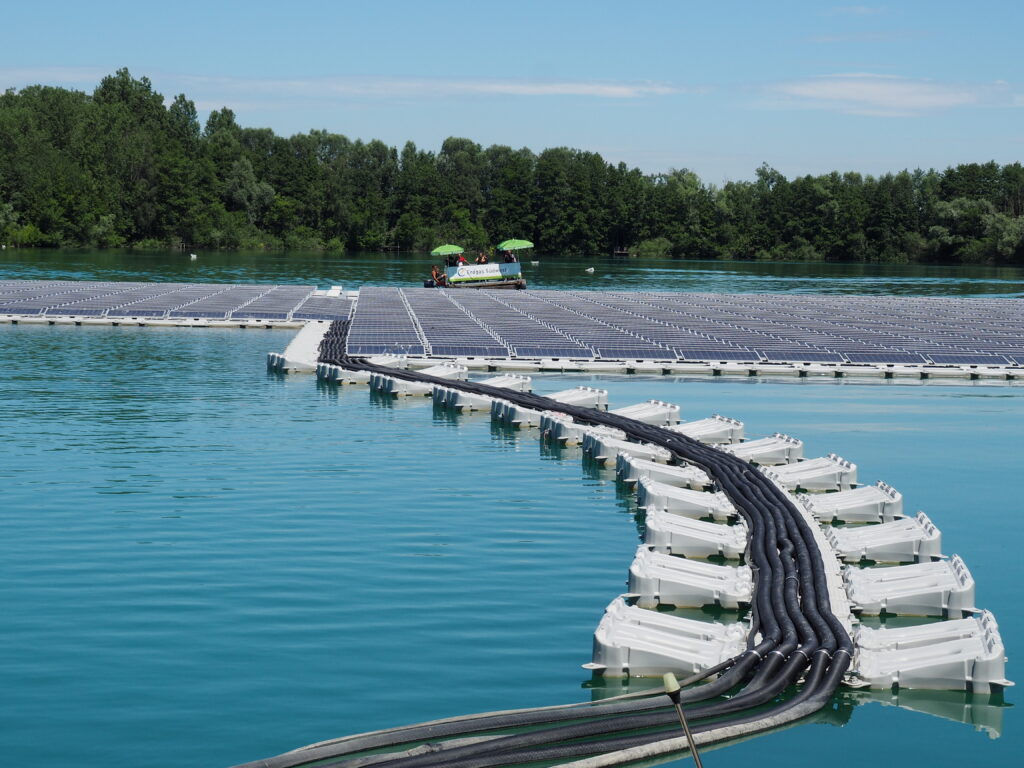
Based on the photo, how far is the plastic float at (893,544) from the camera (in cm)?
1595

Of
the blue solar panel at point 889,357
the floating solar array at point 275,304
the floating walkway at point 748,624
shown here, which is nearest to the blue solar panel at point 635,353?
the blue solar panel at point 889,357

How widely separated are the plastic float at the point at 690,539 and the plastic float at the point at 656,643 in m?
3.06

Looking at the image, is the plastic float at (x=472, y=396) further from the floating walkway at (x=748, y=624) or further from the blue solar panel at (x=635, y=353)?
the floating walkway at (x=748, y=624)

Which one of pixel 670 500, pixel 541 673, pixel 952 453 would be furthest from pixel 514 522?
pixel 952 453

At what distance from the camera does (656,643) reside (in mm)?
11852

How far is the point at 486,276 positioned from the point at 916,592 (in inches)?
2771

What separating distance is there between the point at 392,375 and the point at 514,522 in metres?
16.0

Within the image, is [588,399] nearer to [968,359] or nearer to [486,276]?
[968,359]

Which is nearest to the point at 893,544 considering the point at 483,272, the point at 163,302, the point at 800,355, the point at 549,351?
the point at 549,351

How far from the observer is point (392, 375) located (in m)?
33.0

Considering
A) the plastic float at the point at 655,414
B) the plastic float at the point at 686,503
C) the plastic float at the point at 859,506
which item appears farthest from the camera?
the plastic float at the point at 655,414

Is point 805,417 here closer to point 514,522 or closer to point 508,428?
point 508,428

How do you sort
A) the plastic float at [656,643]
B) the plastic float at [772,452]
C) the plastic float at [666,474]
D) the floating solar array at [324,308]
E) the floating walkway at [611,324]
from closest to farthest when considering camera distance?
the plastic float at [656,643] < the plastic float at [666,474] < the plastic float at [772,452] < the floating walkway at [611,324] < the floating solar array at [324,308]

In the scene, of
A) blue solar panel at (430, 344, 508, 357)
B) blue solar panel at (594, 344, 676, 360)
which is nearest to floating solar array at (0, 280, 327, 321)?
blue solar panel at (430, 344, 508, 357)
